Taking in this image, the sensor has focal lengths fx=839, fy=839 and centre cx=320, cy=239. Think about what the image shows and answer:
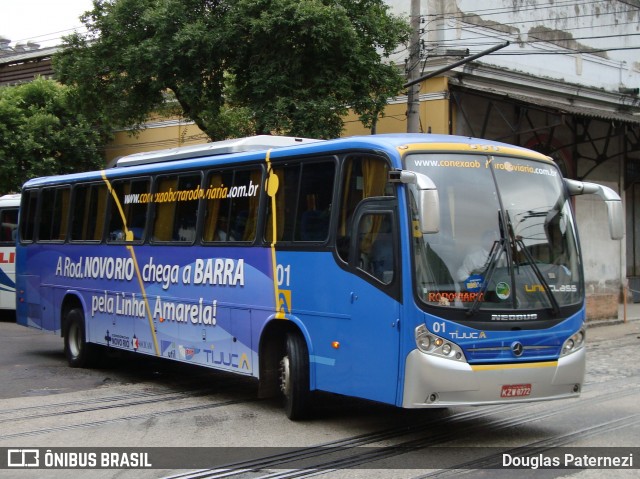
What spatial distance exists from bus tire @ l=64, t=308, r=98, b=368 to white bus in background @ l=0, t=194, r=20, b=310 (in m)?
8.83

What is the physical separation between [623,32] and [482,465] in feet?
76.8

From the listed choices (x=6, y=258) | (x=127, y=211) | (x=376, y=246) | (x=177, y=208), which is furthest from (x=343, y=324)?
(x=6, y=258)

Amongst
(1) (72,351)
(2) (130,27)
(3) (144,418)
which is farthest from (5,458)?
(2) (130,27)

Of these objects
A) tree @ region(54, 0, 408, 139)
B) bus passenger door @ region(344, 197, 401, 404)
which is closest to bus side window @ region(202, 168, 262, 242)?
bus passenger door @ region(344, 197, 401, 404)

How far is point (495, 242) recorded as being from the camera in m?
7.95

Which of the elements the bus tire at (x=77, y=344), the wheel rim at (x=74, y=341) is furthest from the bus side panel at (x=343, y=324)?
the wheel rim at (x=74, y=341)

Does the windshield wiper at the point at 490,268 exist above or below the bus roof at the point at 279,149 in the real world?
below

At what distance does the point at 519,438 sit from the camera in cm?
835

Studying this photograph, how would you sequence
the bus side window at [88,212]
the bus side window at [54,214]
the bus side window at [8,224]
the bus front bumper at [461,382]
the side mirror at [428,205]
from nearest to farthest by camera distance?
the side mirror at [428,205], the bus front bumper at [461,382], the bus side window at [88,212], the bus side window at [54,214], the bus side window at [8,224]

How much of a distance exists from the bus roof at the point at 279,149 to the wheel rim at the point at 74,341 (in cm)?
244

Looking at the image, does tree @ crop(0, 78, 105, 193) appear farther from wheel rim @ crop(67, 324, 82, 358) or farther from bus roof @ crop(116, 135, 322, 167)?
bus roof @ crop(116, 135, 322, 167)

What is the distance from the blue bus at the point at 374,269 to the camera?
7.71 meters

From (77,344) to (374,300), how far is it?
7097 millimetres

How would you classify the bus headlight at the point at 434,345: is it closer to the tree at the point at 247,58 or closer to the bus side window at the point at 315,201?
the bus side window at the point at 315,201
